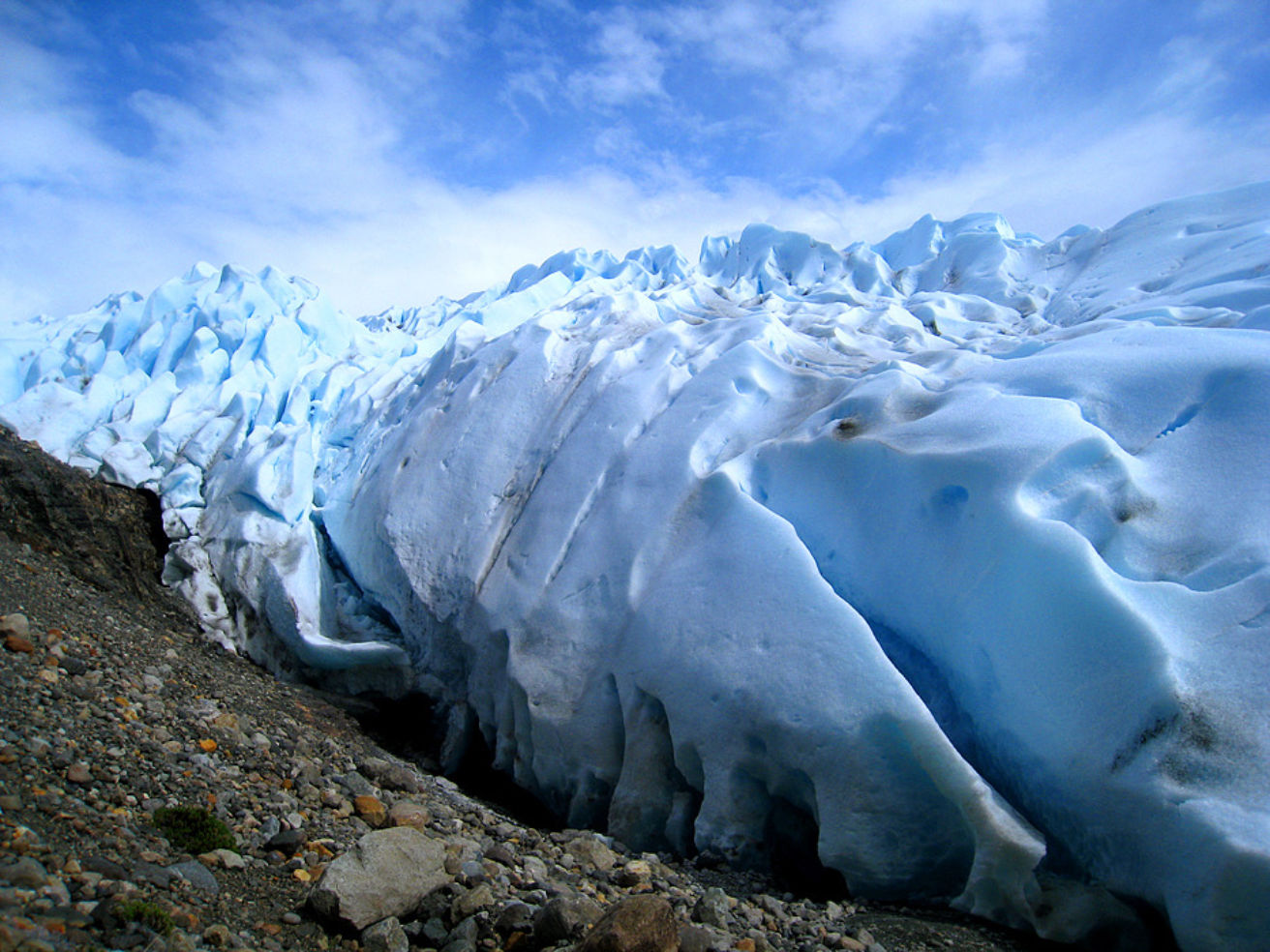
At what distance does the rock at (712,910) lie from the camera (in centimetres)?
266

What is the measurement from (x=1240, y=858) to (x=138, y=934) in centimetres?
308

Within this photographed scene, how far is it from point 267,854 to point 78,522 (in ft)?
13.5

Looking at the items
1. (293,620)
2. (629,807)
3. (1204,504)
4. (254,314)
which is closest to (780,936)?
(629,807)

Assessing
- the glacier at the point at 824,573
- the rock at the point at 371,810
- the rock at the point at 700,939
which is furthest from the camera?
the rock at the point at 371,810

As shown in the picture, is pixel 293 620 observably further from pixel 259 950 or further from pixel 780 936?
pixel 780 936

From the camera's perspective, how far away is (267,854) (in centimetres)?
259

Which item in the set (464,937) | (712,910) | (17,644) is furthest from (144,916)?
(17,644)

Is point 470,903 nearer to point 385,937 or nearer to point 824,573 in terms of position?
point 385,937

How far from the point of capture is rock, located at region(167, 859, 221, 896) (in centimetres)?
222

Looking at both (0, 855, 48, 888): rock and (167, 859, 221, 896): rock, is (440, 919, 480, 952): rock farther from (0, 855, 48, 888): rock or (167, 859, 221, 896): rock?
(0, 855, 48, 888): rock

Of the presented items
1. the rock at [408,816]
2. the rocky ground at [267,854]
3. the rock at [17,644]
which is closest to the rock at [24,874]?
the rocky ground at [267,854]

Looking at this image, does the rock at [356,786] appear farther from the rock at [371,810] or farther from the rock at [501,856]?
the rock at [501,856]

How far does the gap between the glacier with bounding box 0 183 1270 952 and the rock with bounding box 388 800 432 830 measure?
3.14ft

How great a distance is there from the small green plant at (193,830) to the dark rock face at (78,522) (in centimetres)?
331
